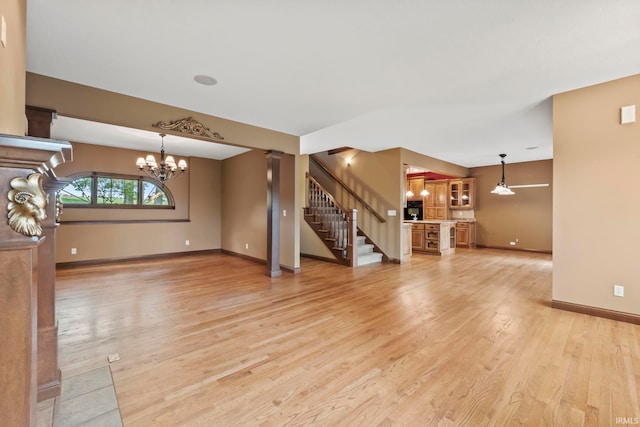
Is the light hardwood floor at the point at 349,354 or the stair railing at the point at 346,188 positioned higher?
the stair railing at the point at 346,188

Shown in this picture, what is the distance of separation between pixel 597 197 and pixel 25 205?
457 cm

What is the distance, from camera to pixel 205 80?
10.0ft

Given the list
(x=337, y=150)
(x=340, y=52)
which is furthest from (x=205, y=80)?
(x=337, y=150)

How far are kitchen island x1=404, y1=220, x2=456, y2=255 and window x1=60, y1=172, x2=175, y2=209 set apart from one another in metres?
6.38

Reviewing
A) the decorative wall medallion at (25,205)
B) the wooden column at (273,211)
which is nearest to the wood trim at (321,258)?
the wooden column at (273,211)

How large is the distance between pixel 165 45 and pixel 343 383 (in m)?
3.06

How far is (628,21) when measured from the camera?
2.09 m

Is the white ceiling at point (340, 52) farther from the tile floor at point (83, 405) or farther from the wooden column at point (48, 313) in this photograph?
the tile floor at point (83, 405)

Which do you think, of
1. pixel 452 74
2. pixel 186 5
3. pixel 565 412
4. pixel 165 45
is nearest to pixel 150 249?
pixel 165 45

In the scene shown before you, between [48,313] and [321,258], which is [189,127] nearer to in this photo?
[48,313]

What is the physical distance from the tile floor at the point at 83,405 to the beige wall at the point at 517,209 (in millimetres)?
9543

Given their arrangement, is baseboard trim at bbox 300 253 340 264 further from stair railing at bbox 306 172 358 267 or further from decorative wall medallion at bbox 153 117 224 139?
decorative wall medallion at bbox 153 117 224 139

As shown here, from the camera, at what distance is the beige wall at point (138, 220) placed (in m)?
5.69

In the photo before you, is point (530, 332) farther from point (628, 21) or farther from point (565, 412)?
point (628, 21)
